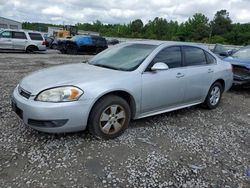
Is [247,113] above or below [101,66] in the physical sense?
below

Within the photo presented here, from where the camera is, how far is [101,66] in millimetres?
4445

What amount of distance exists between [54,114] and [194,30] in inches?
3051

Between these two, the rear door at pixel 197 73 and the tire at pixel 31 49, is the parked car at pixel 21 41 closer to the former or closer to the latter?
the tire at pixel 31 49

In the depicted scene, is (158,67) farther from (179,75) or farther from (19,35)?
(19,35)

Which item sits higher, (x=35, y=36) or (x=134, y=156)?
(x=35, y=36)

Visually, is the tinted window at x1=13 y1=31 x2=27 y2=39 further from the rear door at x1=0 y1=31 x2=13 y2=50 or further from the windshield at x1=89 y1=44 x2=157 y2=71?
the windshield at x1=89 y1=44 x2=157 y2=71

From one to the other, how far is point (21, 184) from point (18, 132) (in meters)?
1.33

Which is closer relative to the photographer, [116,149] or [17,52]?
[116,149]

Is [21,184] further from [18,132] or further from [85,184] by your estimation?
[18,132]

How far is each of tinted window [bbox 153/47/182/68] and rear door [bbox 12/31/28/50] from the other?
51.1 feet

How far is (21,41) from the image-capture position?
1795cm

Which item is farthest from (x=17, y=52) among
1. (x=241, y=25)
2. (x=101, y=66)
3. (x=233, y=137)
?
(x=241, y=25)

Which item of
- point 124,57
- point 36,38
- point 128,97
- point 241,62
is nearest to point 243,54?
point 241,62

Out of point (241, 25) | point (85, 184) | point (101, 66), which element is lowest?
point (85, 184)
